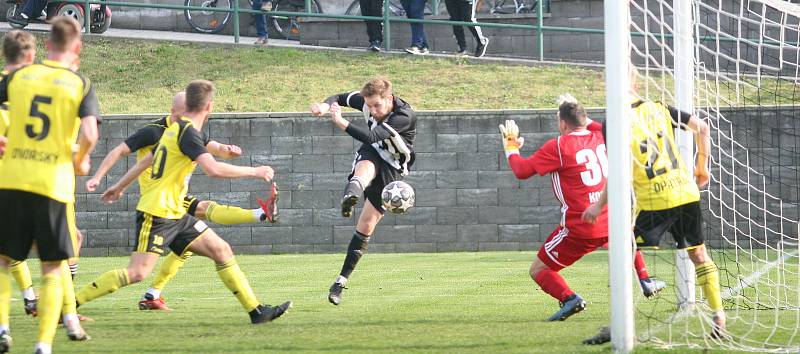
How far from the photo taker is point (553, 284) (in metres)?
8.76

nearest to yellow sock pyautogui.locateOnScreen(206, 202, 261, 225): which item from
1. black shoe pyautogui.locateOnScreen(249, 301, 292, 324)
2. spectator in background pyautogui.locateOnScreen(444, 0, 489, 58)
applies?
black shoe pyautogui.locateOnScreen(249, 301, 292, 324)

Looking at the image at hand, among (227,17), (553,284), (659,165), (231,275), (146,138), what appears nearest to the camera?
(659,165)

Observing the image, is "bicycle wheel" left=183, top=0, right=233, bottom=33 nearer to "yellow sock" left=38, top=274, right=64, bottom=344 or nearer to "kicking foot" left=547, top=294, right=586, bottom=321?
"kicking foot" left=547, top=294, right=586, bottom=321

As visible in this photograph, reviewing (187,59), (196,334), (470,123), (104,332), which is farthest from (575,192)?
(187,59)

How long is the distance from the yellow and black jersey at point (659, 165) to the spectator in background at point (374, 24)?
1384 cm

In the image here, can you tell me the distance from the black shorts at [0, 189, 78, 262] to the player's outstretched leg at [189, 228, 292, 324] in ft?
5.82

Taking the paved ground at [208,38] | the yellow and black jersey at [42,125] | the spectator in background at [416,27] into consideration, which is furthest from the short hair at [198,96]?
the paved ground at [208,38]

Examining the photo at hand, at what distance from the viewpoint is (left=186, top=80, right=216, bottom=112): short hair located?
8.29 m

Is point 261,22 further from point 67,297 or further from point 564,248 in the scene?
point 67,297

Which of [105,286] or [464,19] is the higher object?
[464,19]

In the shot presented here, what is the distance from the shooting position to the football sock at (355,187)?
9913 millimetres

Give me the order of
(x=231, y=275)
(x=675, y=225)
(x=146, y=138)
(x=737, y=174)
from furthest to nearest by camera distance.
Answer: (x=737, y=174)
(x=146, y=138)
(x=231, y=275)
(x=675, y=225)

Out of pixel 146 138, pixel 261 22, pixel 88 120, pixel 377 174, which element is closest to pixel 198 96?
pixel 146 138

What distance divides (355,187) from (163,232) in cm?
204
